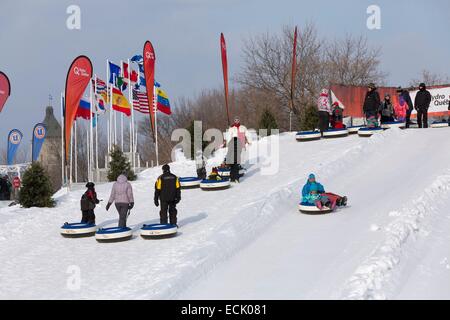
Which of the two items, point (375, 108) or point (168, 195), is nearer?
point (168, 195)

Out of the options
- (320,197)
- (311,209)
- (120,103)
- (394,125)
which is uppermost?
(120,103)

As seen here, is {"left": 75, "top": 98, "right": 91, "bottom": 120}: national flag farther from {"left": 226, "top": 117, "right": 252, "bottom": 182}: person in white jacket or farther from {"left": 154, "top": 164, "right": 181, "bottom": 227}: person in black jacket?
{"left": 154, "top": 164, "right": 181, "bottom": 227}: person in black jacket

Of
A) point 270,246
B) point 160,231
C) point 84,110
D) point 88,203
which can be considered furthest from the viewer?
point 84,110

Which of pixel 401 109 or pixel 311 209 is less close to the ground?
pixel 401 109

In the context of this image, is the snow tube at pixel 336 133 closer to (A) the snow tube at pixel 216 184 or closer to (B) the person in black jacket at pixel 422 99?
(B) the person in black jacket at pixel 422 99

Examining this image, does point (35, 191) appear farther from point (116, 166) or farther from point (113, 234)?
point (113, 234)

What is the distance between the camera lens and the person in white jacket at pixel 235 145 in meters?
18.2

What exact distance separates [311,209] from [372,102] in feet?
33.3

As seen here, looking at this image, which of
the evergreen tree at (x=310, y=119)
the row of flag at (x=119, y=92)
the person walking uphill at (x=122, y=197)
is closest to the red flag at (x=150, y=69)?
the row of flag at (x=119, y=92)

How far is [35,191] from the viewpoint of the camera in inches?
742

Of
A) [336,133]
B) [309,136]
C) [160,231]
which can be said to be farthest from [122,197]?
[336,133]

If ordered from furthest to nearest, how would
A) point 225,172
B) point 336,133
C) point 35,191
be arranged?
point 336,133 < point 225,172 < point 35,191
